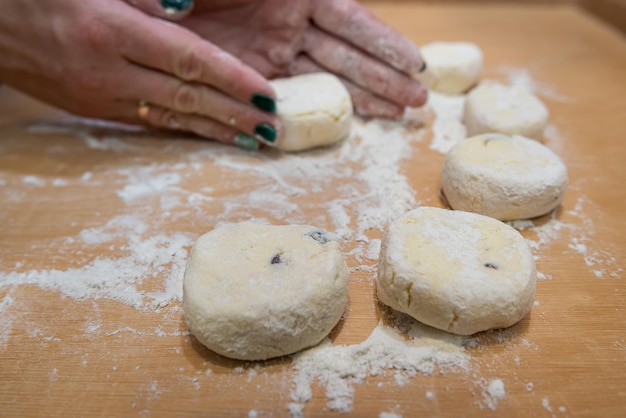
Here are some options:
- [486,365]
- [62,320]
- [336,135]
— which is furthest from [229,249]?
[336,135]

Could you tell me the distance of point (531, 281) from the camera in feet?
3.39

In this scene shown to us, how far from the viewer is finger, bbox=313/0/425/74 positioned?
172cm

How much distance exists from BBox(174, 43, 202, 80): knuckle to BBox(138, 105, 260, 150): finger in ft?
0.54

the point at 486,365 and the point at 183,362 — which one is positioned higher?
the point at 486,365

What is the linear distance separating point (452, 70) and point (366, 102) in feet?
1.36

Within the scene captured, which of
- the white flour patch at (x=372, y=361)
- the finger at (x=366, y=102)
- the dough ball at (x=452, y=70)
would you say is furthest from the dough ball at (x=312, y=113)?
the white flour patch at (x=372, y=361)

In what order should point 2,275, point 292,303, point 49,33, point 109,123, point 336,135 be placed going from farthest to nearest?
point 109,123 < point 336,135 < point 49,33 < point 2,275 < point 292,303

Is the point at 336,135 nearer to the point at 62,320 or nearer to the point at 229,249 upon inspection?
the point at 229,249

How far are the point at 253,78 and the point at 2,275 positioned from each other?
86 cm

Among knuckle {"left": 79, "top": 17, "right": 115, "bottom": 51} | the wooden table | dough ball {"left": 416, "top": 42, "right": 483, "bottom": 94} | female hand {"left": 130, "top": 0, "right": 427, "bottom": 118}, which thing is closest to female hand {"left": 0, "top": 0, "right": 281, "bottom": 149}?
knuckle {"left": 79, "top": 17, "right": 115, "bottom": 51}

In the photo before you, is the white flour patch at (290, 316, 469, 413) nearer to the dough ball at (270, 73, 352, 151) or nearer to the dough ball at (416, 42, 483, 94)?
the dough ball at (270, 73, 352, 151)

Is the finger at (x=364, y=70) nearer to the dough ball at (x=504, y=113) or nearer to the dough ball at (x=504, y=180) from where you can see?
the dough ball at (x=504, y=113)

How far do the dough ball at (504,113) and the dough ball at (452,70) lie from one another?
23cm

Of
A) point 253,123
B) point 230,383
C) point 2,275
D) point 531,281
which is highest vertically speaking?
point 531,281
